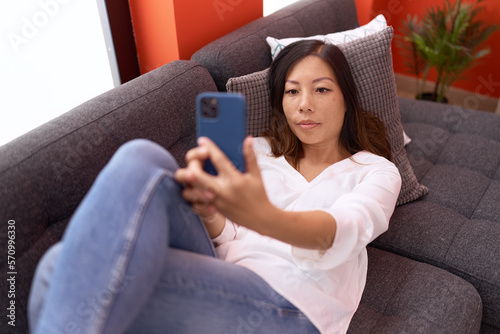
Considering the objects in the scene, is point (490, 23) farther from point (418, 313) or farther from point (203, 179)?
point (203, 179)

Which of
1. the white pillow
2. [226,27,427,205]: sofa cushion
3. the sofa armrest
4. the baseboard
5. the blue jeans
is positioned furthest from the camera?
the baseboard

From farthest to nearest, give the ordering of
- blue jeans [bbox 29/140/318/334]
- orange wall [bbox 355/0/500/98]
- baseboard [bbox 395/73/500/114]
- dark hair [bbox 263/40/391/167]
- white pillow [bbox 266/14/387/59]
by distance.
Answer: baseboard [bbox 395/73/500/114], orange wall [bbox 355/0/500/98], white pillow [bbox 266/14/387/59], dark hair [bbox 263/40/391/167], blue jeans [bbox 29/140/318/334]

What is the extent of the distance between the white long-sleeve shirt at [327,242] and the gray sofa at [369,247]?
0.52 ft

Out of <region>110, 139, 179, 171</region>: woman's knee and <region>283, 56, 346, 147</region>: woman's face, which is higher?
<region>110, 139, 179, 171</region>: woman's knee

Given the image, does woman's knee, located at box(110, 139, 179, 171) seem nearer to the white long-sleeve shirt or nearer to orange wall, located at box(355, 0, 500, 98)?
the white long-sleeve shirt

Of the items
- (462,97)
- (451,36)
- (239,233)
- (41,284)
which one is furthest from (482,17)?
(41,284)

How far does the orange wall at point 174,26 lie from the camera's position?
58.7 inches

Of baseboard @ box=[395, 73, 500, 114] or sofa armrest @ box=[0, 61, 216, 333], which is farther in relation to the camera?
baseboard @ box=[395, 73, 500, 114]

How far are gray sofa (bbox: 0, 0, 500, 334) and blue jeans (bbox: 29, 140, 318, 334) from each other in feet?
0.65

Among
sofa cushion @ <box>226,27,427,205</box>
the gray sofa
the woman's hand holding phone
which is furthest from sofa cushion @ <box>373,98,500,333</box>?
the woman's hand holding phone

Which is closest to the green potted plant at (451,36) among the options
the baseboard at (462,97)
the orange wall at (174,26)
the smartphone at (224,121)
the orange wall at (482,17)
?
the orange wall at (482,17)

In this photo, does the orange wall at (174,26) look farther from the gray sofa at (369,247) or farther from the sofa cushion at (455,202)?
the sofa cushion at (455,202)

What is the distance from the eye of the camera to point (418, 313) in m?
1.12

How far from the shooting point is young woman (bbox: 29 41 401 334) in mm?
694
